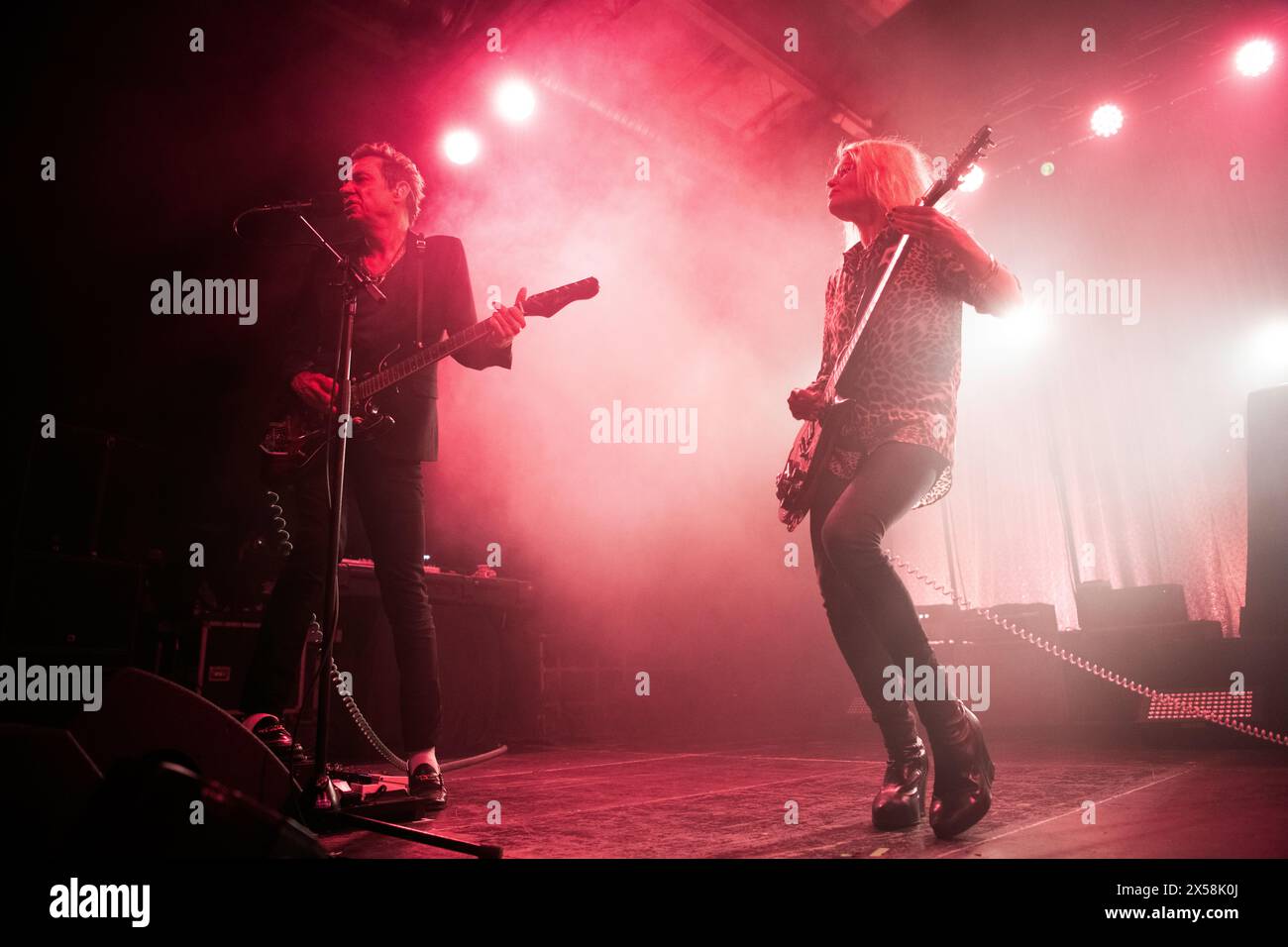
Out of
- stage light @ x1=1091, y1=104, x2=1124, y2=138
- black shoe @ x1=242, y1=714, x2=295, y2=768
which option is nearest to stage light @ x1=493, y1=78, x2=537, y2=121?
stage light @ x1=1091, y1=104, x2=1124, y2=138

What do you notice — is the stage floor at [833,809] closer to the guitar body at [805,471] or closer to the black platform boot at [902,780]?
the black platform boot at [902,780]

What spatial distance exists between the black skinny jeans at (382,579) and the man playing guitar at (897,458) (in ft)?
3.85

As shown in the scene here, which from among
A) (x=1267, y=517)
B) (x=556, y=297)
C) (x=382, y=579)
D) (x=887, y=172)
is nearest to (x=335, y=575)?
(x=382, y=579)

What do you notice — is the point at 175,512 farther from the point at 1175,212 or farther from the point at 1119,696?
the point at 1175,212

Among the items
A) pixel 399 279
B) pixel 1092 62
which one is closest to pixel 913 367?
pixel 399 279

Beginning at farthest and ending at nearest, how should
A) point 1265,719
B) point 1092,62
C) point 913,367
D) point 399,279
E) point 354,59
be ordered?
point 1092,62, point 354,59, point 1265,719, point 399,279, point 913,367

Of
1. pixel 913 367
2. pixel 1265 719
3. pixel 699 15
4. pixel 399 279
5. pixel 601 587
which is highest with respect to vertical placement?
pixel 699 15

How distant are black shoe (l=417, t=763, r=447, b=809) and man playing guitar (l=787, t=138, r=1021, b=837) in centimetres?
113

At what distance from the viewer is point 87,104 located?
14.8 feet

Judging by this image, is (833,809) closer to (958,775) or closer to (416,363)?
(958,775)

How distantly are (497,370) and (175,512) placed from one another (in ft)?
8.62

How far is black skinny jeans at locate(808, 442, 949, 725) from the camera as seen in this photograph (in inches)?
72.4

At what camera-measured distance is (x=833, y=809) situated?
6.92 ft

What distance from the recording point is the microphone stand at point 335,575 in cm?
172
